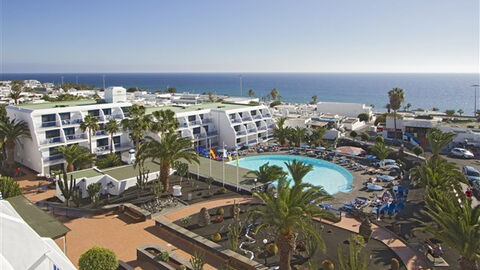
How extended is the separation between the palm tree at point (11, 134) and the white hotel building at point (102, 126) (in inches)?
29.0

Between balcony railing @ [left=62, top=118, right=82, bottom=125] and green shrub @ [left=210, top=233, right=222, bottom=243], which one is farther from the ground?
balcony railing @ [left=62, top=118, right=82, bottom=125]

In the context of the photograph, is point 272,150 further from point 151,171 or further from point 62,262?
point 62,262

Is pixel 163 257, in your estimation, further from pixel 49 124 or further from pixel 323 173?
pixel 49 124

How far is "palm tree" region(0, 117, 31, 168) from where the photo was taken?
37844 mm

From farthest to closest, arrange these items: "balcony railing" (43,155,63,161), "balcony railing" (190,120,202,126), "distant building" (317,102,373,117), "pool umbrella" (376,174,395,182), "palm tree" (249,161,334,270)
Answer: "distant building" (317,102,373,117) → "balcony railing" (190,120,202,126) → "balcony railing" (43,155,63,161) → "pool umbrella" (376,174,395,182) → "palm tree" (249,161,334,270)

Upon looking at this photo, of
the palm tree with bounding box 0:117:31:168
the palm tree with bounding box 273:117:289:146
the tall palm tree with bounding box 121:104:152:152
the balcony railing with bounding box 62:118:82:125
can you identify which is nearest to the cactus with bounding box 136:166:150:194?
the tall palm tree with bounding box 121:104:152:152

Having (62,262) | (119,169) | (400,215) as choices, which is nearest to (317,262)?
(400,215)

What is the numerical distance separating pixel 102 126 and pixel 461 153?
146ft

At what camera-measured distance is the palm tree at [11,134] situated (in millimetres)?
37844

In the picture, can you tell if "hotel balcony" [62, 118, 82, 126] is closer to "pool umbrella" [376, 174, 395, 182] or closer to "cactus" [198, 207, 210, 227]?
"cactus" [198, 207, 210, 227]

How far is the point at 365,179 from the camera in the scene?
36.8 metres

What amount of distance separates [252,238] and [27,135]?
30.0m

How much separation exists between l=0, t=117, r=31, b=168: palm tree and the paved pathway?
→ 3334cm

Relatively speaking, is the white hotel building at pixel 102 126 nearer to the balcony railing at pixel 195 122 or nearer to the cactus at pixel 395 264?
the balcony railing at pixel 195 122
